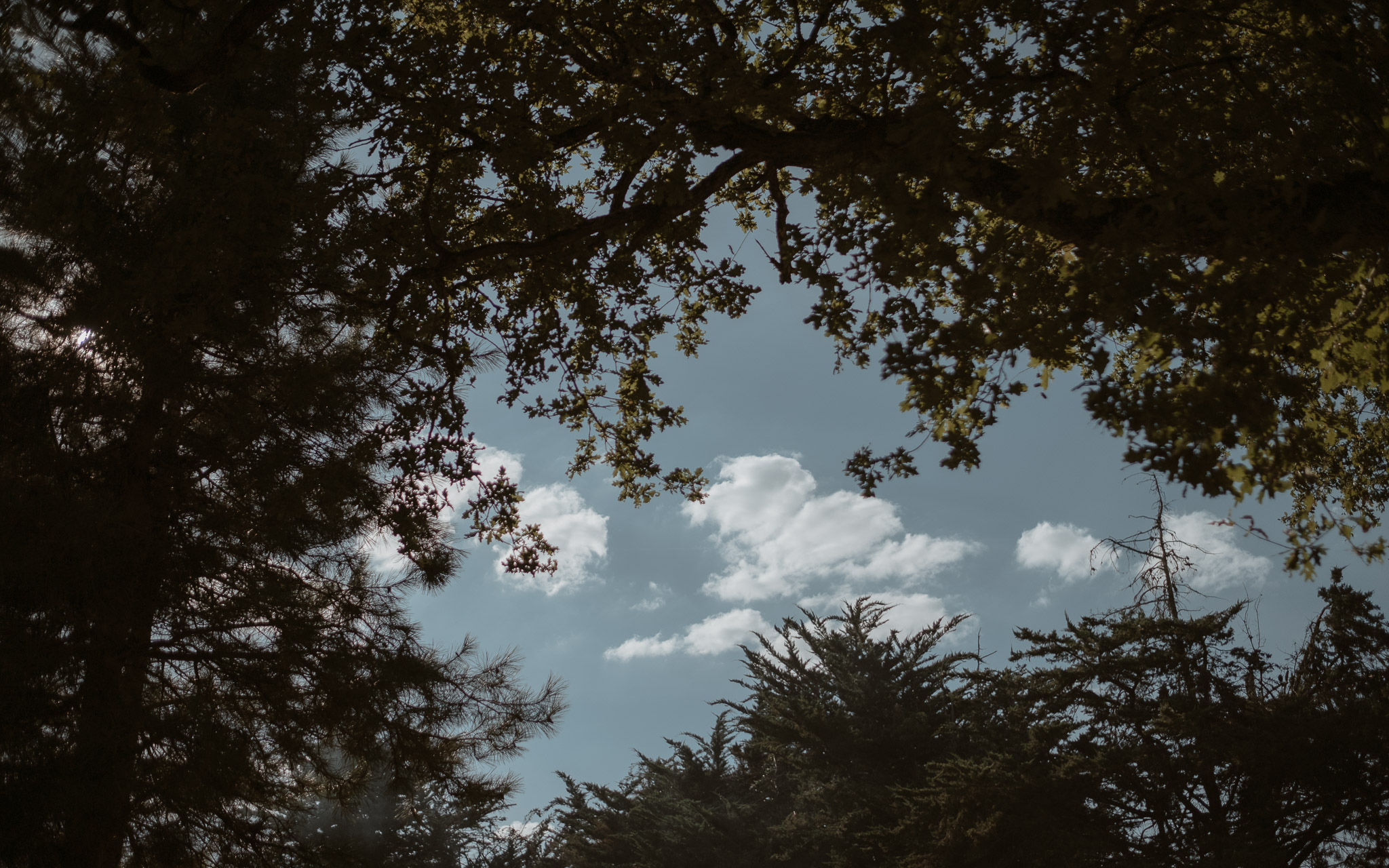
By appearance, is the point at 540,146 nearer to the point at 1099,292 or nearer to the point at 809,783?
the point at 1099,292

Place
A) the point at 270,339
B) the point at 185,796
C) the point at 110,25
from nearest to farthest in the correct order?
the point at 110,25, the point at 185,796, the point at 270,339

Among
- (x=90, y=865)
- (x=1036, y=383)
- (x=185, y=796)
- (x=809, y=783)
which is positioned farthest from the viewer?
(x=809, y=783)

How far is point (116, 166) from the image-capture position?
945cm

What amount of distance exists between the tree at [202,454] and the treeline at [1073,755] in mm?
9694

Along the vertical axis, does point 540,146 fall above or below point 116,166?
below

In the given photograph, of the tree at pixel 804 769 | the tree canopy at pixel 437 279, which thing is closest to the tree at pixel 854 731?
the tree at pixel 804 769

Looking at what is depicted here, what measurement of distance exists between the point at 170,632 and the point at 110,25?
17.4 ft

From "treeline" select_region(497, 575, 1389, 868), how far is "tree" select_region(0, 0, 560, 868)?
9.69 metres

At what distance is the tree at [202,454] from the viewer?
738 cm

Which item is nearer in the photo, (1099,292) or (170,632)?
(1099,292)

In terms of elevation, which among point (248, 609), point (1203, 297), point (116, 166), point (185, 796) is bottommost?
point (185, 796)

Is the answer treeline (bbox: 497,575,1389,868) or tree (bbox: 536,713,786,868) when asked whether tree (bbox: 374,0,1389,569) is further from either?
tree (bbox: 536,713,786,868)

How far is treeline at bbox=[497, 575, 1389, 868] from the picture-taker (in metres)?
14.5

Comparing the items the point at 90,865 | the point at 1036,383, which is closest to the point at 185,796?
the point at 90,865
